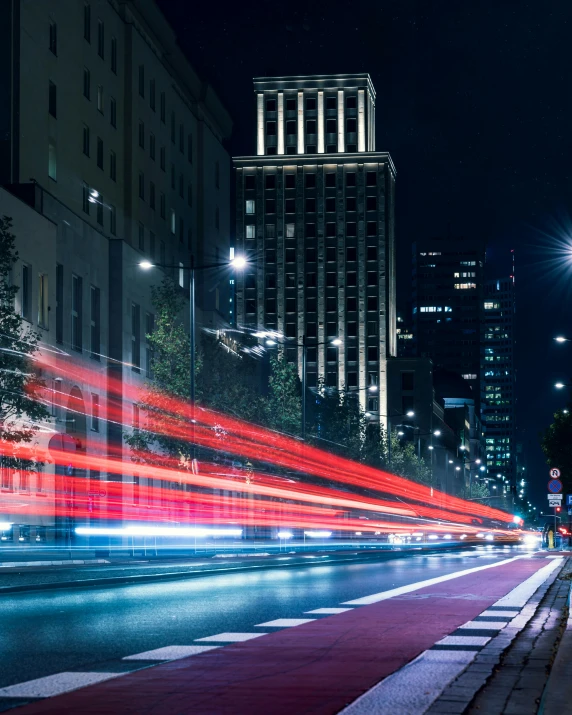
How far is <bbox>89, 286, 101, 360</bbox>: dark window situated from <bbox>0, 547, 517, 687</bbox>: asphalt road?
34297 millimetres

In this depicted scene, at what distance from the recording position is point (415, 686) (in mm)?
8578

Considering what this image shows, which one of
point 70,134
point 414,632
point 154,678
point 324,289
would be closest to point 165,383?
point 70,134

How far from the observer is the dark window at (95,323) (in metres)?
60.6

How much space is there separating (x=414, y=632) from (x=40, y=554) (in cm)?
2469

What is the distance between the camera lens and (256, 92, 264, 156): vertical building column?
170500 mm

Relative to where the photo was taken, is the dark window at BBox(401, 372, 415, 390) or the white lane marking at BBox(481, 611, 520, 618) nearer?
the white lane marking at BBox(481, 611, 520, 618)

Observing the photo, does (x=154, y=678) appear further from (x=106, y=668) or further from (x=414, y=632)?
(x=414, y=632)

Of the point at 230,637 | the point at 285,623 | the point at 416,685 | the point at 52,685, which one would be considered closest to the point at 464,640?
the point at 230,637

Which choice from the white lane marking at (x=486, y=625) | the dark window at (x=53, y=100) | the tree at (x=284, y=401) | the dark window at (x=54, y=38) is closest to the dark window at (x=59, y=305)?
the dark window at (x=53, y=100)

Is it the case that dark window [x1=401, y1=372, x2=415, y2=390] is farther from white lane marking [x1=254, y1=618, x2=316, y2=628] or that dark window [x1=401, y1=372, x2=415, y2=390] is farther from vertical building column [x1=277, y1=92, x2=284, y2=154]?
white lane marking [x1=254, y1=618, x2=316, y2=628]

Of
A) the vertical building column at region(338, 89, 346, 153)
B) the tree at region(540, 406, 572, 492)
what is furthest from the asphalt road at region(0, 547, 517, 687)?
the vertical building column at region(338, 89, 346, 153)

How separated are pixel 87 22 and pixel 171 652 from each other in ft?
192

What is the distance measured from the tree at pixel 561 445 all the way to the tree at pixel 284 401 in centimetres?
3886

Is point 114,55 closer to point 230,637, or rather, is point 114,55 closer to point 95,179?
point 95,179
